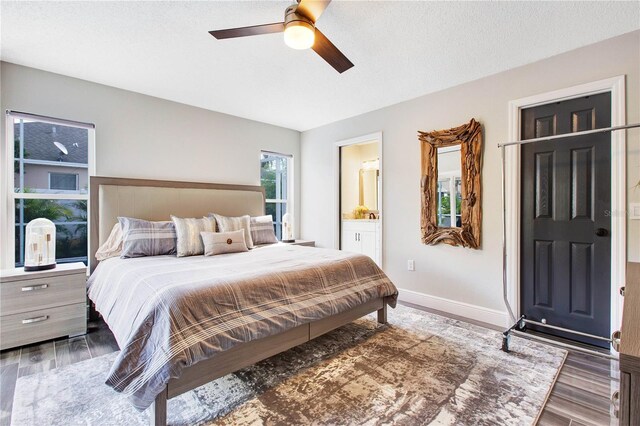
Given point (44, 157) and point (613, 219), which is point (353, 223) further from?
point (44, 157)

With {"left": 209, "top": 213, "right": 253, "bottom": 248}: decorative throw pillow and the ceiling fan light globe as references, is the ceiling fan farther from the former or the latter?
{"left": 209, "top": 213, "right": 253, "bottom": 248}: decorative throw pillow

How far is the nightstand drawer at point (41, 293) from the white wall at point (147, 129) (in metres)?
1.22

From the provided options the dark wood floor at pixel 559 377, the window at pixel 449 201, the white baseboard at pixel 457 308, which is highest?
the window at pixel 449 201

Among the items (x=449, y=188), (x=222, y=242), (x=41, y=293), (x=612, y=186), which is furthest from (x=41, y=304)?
(x=612, y=186)

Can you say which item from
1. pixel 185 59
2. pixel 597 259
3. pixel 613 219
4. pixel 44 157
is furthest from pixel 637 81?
pixel 44 157

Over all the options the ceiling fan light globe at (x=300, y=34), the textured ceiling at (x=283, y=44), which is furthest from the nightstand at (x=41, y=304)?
the ceiling fan light globe at (x=300, y=34)

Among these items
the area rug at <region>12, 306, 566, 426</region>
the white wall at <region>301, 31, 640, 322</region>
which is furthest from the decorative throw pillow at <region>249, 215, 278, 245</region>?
the area rug at <region>12, 306, 566, 426</region>

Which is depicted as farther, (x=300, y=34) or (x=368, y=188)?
(x=368, y=188)

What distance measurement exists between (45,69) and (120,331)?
2.76 m

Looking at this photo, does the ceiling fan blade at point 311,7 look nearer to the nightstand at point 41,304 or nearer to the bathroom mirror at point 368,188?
the nightstand at point 41,304

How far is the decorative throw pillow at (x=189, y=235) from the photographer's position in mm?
2980

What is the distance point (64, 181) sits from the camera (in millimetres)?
3039

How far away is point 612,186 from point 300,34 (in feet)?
8.59

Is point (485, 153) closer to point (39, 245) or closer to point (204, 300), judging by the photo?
point (204, 300)
